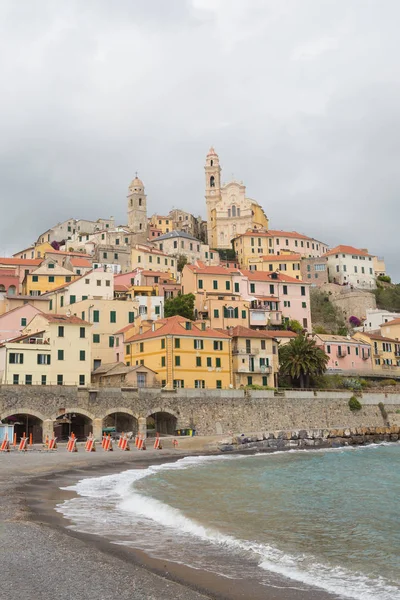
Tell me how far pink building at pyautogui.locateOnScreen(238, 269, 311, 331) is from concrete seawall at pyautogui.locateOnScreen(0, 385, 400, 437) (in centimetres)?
2087

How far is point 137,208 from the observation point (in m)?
130

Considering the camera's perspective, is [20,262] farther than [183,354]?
Yes

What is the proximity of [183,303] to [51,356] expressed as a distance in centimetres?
2566

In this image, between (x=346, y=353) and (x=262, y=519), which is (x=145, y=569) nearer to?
(x=262, y=519)

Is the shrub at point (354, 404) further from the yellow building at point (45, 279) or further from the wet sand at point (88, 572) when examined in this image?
the wet sand at point (88, 572)

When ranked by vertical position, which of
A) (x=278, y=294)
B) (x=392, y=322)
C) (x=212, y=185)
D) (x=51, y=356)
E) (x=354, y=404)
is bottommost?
(x=354, y=404)

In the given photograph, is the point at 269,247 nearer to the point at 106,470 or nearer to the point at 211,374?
the point at 211,374

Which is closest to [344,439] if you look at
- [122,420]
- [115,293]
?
[122,420]

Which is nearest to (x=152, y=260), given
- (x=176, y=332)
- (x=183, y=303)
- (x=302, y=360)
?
(x=183, y=303)

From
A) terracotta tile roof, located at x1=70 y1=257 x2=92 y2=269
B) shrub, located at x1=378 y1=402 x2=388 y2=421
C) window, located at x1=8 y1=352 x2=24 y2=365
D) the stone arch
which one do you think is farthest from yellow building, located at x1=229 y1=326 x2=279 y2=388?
terracotta tile roof, located at x1=70 y1=257 x2=92 y2=269

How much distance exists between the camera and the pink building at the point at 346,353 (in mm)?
78000

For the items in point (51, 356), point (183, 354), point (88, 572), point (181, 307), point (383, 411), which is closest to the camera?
point (88, 572)

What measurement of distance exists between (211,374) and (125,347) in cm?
963

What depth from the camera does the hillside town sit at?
56.0 m
